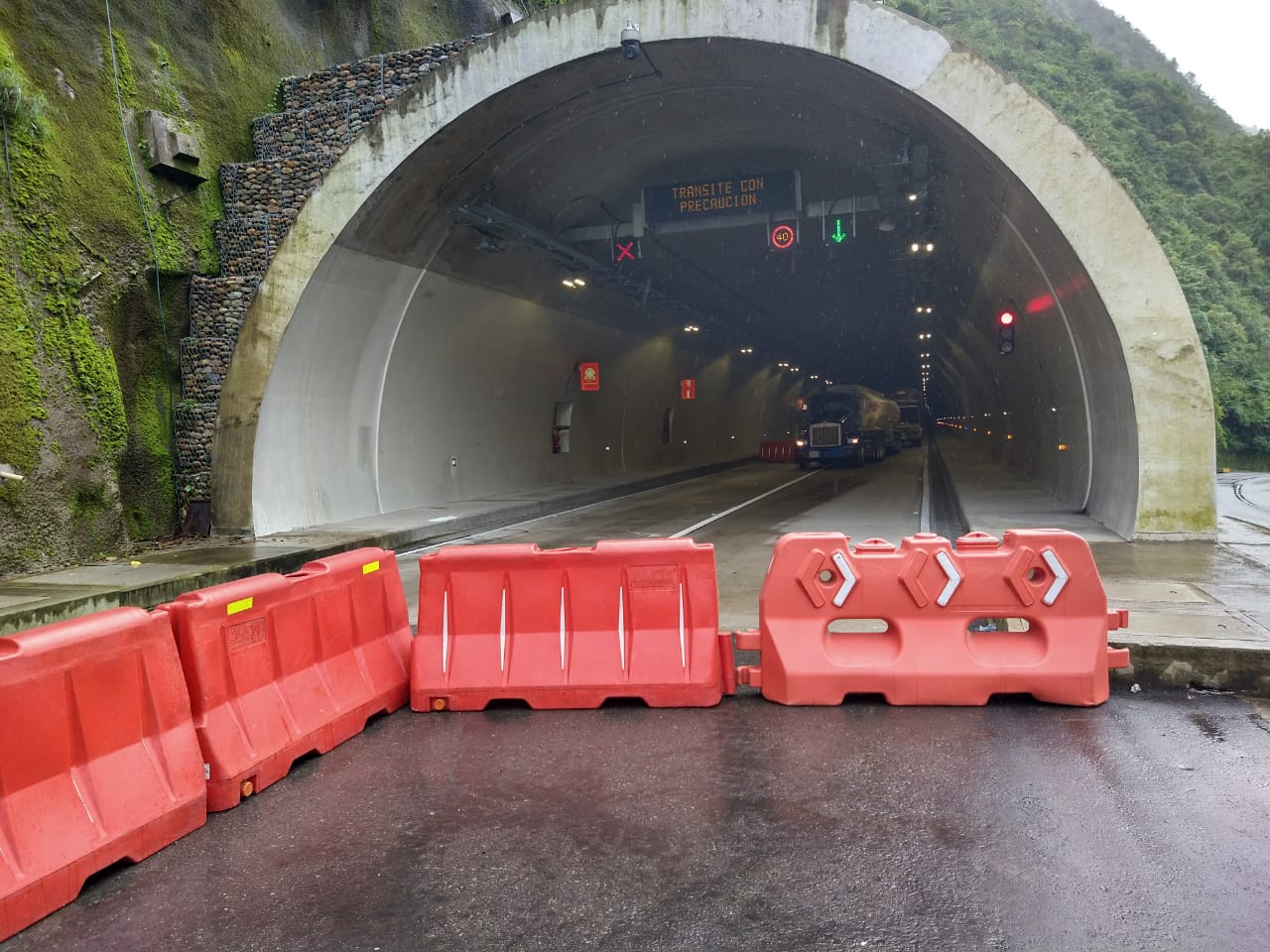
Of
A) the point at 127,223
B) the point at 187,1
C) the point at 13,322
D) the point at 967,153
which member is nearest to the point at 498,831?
the point at 13,322

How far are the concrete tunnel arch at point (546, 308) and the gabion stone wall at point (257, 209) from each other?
65cm

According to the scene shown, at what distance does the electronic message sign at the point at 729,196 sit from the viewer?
17.7 meters

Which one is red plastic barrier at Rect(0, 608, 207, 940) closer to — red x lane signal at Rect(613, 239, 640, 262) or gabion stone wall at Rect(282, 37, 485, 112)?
gabion stone wall at Rect(282, 37, 485, 112)

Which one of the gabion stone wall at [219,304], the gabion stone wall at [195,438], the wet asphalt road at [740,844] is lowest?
the wet asphalt road at [740,844]

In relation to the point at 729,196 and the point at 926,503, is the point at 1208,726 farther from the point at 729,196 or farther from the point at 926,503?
the point at 926,503

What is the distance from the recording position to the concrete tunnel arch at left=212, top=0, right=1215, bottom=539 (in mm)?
11461

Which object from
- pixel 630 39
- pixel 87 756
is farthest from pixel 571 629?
pixel 630 39

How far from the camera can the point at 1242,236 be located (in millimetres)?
50531

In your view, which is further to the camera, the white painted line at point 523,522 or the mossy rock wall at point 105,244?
the white painted line at point 523,522

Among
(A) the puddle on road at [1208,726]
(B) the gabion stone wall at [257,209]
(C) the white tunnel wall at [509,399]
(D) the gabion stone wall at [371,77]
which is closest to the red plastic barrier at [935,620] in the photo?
(A) the puddle on road at [1208,726]

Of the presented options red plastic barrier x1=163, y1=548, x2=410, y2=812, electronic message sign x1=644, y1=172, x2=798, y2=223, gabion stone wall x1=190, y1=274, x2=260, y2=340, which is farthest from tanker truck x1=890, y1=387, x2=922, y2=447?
red plastic barrier x1=163, y1=548, x2=410, y2=812

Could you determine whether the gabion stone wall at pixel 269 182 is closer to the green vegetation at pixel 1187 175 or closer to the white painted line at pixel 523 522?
the white painted line at pixel 523 522

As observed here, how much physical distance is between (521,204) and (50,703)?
49.2 ft

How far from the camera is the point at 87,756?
4.05 meters
